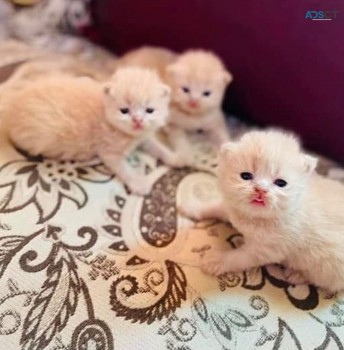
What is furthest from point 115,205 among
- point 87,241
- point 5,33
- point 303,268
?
point 5,33

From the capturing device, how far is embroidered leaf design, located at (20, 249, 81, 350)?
2.67ft

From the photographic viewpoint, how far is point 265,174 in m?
0.84

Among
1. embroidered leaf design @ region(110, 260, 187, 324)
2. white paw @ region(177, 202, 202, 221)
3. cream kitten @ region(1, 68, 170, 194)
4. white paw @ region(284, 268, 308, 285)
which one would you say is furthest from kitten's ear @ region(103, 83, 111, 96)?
white paw @ region(284, 268, 308, 285)

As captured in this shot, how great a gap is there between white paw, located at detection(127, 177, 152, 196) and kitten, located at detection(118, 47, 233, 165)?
12 cm

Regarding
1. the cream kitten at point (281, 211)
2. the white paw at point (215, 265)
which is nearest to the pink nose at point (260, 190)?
the cream kitten at point (281, 211)

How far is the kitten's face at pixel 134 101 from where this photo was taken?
1043 mm

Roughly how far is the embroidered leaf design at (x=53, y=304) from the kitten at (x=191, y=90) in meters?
0.38

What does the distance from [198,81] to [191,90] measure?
28mm

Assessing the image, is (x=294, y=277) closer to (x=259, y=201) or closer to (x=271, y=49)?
(x=259, y=201)

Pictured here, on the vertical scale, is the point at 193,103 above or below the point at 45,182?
above

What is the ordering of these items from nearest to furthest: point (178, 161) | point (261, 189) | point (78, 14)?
point (261, 189) → point (178, 161) → point (78, 14)

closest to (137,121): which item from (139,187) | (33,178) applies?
(139,187)

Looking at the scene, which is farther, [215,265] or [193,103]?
A: [193,103]

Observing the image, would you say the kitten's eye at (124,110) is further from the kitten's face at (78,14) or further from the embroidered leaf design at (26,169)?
the kitten's face at (78,14)
